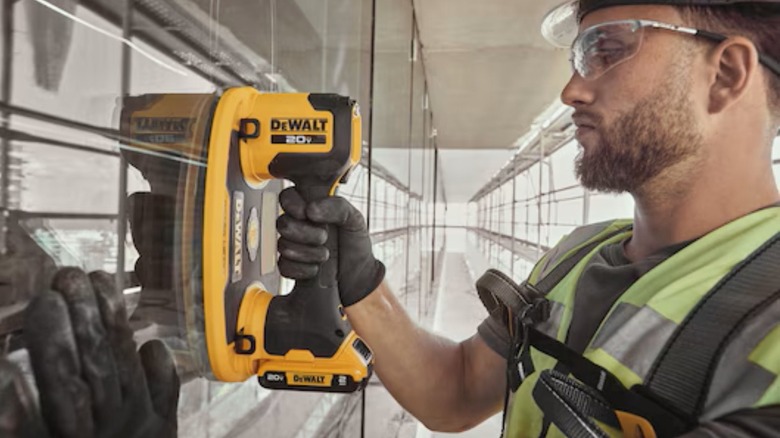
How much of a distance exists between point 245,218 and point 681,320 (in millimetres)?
674

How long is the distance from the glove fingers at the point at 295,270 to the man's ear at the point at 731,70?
2.74ft

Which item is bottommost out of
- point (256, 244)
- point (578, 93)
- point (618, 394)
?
point (618, 394)

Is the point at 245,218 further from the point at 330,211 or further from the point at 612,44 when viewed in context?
the point at 612,44

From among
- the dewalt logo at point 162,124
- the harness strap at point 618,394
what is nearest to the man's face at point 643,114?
the harness strap at point 618,394

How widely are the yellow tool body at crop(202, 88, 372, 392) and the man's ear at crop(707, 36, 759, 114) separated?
2.36 ft

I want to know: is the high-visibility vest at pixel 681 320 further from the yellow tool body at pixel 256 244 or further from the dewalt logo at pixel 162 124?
the dewalt logo at pixel 162 124

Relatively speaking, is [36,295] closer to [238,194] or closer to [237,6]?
[238,194]

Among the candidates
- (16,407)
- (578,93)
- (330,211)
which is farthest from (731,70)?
(16,407)

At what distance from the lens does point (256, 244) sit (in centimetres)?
79

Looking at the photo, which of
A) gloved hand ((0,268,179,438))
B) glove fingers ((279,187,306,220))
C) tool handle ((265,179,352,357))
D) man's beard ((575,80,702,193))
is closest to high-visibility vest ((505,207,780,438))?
man's beard ((575,80,702,193))

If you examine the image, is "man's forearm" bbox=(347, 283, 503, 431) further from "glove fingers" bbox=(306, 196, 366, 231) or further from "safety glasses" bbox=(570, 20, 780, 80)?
"safety glasses" bbox=(570, 20, 780, 80)

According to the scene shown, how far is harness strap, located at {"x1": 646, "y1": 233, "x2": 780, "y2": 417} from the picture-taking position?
2.16ft

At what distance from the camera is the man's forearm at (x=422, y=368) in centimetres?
110

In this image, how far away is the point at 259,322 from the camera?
75 cm
